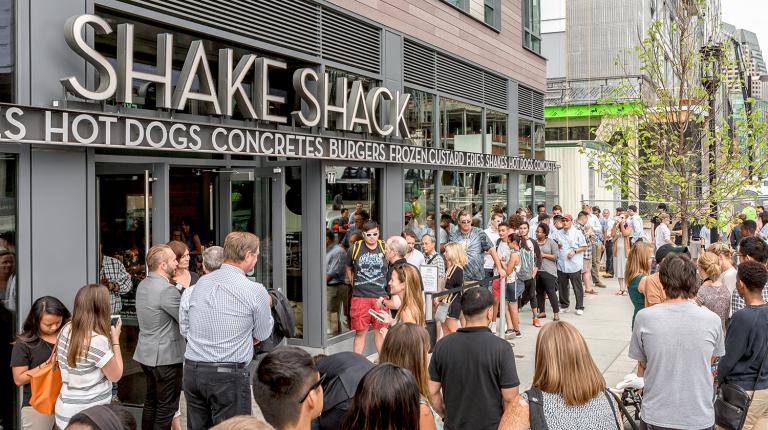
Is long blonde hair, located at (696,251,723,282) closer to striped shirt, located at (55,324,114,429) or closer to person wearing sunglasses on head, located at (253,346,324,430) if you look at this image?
person wearing sunglasses on head, located at (253,346,324,430)

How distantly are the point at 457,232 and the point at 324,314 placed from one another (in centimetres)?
280

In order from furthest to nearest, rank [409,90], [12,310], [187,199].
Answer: [409,90] < [187,199] < [12,310]

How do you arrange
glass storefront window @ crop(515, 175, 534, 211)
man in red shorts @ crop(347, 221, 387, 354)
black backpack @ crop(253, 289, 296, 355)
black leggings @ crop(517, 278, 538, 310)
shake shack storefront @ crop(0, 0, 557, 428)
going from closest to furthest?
shake shack storefront @ crop(0, 0, 557, 428) → black backpack @ crop(253, 289, 296, 355) → man in red shorts @ crop(347, 221, 387, 354) → black leggings @ crop(517, 278, 538, 310) → glass storefront window @ crop(515, 175, 534, 211)

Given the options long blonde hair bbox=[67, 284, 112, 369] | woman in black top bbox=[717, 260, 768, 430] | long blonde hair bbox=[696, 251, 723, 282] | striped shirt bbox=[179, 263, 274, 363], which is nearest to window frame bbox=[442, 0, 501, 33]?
long blonde hair bbox=[696, 251, 723, 282]

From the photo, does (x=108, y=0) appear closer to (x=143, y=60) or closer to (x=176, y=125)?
(x=143, y=60)

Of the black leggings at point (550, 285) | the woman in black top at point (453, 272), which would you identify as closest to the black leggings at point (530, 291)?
the black leggings at point (550, 285)

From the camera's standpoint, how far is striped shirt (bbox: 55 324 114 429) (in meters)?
5.12

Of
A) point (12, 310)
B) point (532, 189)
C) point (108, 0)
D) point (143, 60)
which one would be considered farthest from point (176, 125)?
point (532, 189)

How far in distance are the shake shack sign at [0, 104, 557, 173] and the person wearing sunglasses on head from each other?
3.63m

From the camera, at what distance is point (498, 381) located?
175 inches

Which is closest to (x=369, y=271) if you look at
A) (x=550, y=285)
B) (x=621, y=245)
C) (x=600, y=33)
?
(x=550, y=285)

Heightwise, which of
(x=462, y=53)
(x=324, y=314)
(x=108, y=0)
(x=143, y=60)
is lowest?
(x=324, y=314)

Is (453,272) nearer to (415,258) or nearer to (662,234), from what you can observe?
(415,258)

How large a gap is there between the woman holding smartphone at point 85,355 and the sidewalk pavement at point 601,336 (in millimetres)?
2302
